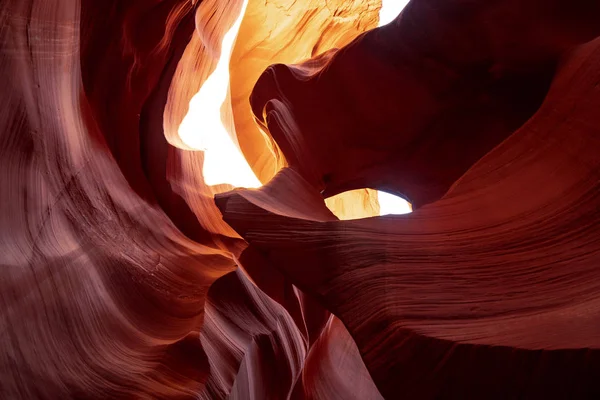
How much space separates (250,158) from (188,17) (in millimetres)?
1086

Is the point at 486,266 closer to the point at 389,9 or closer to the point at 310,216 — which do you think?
the point at 310,216

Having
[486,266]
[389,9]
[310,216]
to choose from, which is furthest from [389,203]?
[486,266]

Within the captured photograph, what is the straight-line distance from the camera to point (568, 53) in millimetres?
1854

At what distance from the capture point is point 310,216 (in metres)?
1.94

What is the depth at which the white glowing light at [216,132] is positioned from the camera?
2.98 metres

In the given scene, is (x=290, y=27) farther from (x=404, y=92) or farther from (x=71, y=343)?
(x=71, y=343)

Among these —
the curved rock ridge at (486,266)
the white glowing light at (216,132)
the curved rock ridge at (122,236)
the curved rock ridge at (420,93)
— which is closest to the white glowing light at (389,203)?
the white glowing light at (216,132)

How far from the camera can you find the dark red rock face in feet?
4.41

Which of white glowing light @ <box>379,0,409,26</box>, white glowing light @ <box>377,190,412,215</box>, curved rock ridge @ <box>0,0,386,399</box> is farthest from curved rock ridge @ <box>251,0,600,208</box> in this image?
white glowing light @ <box>377,190,412,215</box>

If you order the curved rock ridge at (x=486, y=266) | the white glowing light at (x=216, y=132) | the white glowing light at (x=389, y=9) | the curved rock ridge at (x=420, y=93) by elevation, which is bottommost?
the curved rock ridge at (x=486, y=266)

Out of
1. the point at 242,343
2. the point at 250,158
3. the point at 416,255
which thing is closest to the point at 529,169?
the point at 416,255

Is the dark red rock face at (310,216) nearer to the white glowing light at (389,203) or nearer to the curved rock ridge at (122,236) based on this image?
the curved rock ridge at (122,236)

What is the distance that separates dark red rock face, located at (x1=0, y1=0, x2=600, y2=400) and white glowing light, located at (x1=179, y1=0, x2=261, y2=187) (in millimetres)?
111

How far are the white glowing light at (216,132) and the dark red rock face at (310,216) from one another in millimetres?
111
